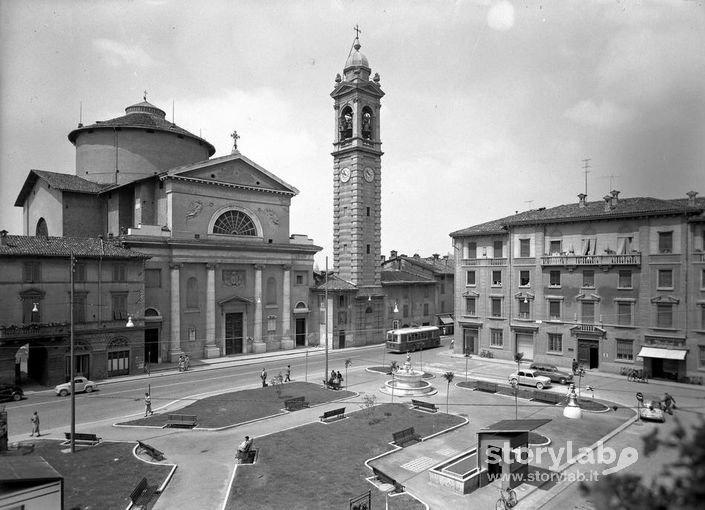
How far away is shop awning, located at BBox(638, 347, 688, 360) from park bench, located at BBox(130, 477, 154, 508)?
35072mm

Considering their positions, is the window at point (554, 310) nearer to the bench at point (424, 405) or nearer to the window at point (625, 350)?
the window at point (625, 350)

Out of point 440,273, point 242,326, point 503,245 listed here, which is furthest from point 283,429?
point 440,273

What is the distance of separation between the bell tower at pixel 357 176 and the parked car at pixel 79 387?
95.9 feet

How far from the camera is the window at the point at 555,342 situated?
135 feet

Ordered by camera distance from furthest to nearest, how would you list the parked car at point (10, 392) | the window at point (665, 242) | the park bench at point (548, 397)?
the window at point (665, 242)
the parked car at point (10, 392)
the park bench at point (548, 397)

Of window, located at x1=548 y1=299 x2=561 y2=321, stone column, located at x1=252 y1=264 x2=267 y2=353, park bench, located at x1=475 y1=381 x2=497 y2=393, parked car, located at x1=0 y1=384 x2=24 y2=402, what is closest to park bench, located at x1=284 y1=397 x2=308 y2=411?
park bench, located at x1=475 y1=381 x2=497 y2=393

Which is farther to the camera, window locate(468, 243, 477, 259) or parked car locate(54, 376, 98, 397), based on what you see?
window locate(468, 243, 477, 259)

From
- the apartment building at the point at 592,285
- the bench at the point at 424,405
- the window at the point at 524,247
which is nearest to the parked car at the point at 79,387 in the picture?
the bench at the point at 424,405

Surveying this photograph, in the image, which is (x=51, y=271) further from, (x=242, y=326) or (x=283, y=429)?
(x=283, y=429)

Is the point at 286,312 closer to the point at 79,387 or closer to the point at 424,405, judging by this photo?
the point at 79,387

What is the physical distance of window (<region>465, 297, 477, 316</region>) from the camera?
47291 mm

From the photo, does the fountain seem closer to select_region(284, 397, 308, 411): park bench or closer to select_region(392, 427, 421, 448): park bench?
select_region(284, 397, 308, 411): park bench

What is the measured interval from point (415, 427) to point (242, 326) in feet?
94.2

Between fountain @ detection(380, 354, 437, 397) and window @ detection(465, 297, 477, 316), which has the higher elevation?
window @ detection(465, 297, 477, 316)
